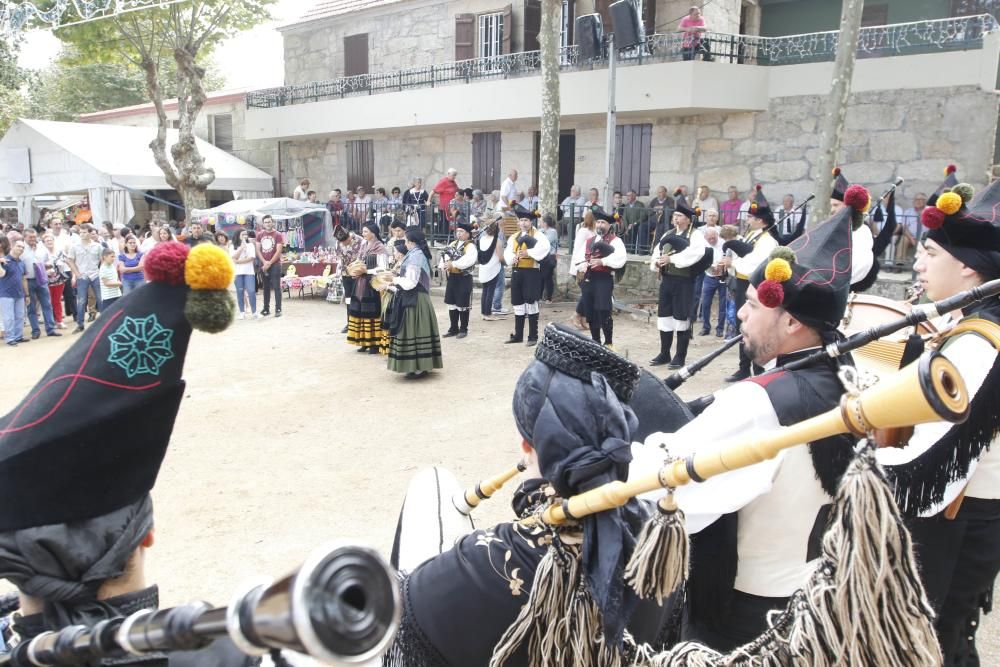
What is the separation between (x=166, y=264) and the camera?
1.54 meters

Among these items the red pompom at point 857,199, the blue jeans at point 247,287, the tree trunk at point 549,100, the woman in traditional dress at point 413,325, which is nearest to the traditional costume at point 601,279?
the woman in traditional dress at point 413,325

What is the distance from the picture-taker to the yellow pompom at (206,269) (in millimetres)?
1530

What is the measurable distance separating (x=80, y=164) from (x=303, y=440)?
16731 millimetres

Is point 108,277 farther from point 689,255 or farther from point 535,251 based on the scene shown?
point 689,255

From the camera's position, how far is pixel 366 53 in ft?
70.9

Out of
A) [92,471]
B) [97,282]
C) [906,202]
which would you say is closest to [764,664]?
[92,471]

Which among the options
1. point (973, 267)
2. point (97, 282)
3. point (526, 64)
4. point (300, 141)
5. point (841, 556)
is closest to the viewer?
point (841, 556)

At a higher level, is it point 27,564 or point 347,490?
point 27,564

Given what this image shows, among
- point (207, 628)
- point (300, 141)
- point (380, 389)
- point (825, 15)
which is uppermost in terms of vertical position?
point (825, 15)

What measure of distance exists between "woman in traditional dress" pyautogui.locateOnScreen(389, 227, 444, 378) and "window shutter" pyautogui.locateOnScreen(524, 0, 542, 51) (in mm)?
11578

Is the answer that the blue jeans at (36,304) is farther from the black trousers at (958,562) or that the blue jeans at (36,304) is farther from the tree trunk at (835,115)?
the black trousers at (958,562)

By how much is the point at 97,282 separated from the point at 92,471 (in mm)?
12107

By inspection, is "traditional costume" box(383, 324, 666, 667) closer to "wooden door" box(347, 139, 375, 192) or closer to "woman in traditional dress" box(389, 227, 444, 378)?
"woman in traditional dress" box(389, 227, 444, 378)

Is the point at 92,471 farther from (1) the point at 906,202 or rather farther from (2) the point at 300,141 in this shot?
(2) the point at 300,141
